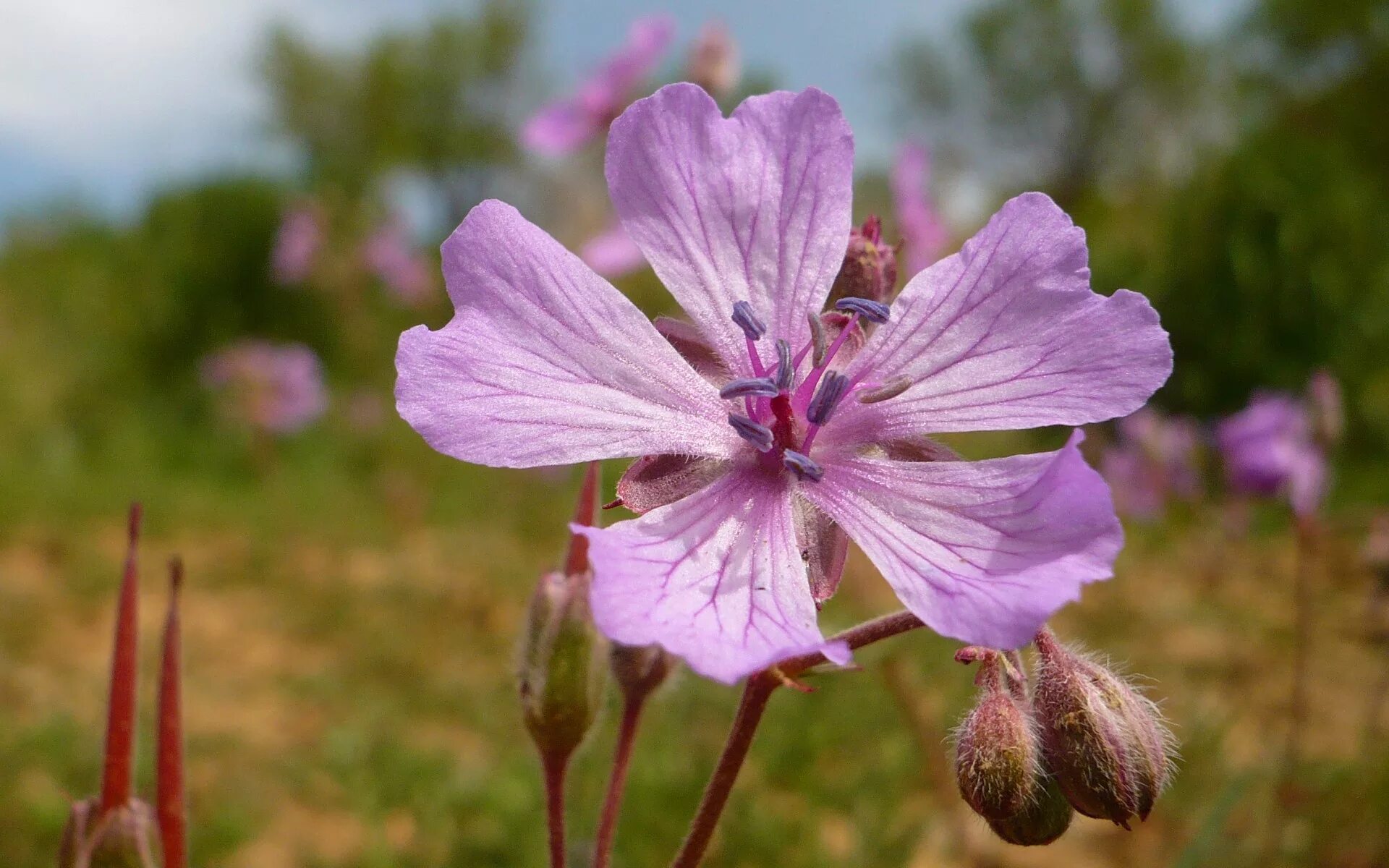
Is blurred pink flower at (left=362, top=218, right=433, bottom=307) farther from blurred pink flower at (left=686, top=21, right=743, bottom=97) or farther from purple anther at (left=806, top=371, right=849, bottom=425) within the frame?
purple anther at (left=806, top=371, right=849, bottom=425)

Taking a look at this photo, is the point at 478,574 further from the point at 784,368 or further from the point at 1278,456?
the point at 784,368

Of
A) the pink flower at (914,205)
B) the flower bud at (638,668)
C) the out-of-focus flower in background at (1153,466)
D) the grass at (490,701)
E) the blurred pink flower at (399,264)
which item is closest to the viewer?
the flower bud at (638,668)

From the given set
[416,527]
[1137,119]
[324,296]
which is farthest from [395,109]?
[416,527]

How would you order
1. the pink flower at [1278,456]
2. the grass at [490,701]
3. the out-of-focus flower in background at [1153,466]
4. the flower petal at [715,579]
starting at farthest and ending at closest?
the out-of-focus flower in background at [1153,466] → the pink flower at [1278,456] → the grass at [490,701] → the flower petal at [715,579]

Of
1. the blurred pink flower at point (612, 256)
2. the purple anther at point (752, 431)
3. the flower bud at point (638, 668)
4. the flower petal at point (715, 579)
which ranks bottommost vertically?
the flower bud at point (638, 668)

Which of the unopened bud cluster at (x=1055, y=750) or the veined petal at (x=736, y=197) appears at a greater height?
the veined petal at (x=736, y=197)

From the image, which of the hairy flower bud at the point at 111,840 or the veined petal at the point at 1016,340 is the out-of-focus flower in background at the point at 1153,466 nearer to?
the veined petal at the point at 1016,340

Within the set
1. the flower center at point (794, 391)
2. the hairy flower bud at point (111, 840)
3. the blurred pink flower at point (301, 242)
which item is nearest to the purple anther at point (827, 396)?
the flower center at point (794, 391)
